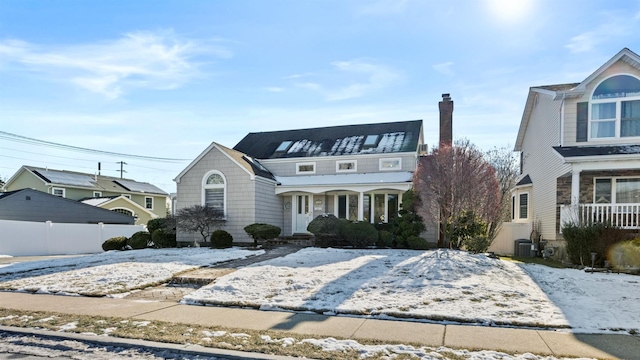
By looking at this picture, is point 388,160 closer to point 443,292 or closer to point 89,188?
point 443,292

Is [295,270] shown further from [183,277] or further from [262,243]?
[262,243]

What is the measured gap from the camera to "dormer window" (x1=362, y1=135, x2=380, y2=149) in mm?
21344

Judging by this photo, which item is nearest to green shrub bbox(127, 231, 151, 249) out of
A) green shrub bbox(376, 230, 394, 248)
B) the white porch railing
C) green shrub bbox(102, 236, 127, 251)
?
green shrub bbox(102, 236, 127, 251)

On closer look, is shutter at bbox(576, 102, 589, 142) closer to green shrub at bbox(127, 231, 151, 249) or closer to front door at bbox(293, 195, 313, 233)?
front door at bbox(293, 195, 313, 233)

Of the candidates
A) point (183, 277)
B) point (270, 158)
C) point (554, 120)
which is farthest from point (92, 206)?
point (554, 120)

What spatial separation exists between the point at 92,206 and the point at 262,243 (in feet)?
52.6

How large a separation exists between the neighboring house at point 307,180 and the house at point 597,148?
5.99 meters

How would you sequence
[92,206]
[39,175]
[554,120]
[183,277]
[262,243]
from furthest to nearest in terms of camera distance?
[39,175], [92,206], [262,243], [554,120], [183,277]

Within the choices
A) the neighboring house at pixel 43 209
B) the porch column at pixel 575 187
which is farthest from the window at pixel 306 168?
the neighboring house at pixel 43 209

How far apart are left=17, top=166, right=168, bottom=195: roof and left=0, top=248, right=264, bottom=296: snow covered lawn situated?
21.7 metres

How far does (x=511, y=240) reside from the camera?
19.4m

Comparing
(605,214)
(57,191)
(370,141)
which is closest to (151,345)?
(605,214)

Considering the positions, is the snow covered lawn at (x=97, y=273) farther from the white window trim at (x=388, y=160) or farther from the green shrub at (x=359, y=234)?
the white window trim at (x=388, y=160)

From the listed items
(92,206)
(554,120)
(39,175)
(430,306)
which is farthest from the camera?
(39,175)
